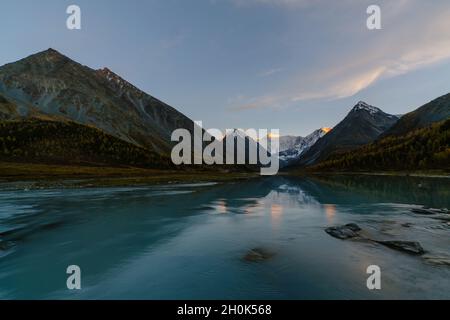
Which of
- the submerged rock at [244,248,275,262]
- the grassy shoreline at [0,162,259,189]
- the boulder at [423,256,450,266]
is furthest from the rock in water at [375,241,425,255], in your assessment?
the grassy shoreline at [0,162,259,189]

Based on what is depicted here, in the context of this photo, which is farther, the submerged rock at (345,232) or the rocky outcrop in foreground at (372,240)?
the submerged rock at (345,232)

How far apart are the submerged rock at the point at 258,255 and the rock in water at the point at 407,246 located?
1010 centimetres

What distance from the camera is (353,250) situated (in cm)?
2588

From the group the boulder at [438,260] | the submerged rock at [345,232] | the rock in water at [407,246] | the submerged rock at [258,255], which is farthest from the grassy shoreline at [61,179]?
the boulder at [438,260]

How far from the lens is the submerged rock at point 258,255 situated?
2427 cm

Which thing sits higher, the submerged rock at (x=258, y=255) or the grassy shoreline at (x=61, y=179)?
the grassy shoreline at (x=61, y=179)

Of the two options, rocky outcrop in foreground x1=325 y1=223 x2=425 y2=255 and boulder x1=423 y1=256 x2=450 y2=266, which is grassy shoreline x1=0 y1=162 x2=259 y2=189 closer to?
rocky outcrop in foreground x1=325 y1=223 x2=425 y2=255

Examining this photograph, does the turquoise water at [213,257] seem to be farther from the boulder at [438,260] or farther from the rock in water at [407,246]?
the rock in water at [407,246]

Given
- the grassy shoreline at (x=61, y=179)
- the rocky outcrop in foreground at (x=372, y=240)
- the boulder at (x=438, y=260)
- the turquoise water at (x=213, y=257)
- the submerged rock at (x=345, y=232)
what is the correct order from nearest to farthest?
the turquoise water at (x=213, y=257)
the boulder at (x=438, y=260)
the rocky outcrop in foreground at (x=372, y=240)
the submerged rock at (x=345, y=232)
the grassy shoreline at (x=61, y=179)

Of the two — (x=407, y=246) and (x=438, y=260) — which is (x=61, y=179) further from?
(x=438, y=260)

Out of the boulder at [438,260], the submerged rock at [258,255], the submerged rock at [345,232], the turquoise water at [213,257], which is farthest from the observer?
the submerged rock at [345,232]

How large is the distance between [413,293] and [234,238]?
1782 cm
